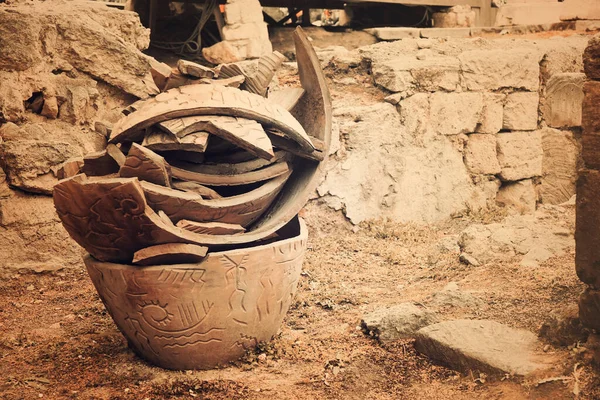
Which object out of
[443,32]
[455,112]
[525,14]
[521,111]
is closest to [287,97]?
[455,112]

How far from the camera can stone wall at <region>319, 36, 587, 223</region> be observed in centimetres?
459

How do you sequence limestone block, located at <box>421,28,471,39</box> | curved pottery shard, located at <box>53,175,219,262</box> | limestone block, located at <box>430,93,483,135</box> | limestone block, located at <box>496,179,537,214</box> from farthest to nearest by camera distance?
limestone block, located at <box>421,28,471,39</box> → limestone block, located at <box>496,179,537,214</box> → limestone block, located at <box>430,93,483,135</box> → curved pottery shard, located at <box>53,175,219,262</box>

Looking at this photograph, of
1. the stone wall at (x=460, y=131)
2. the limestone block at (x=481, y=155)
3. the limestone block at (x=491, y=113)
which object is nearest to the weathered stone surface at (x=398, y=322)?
the stone wall at (x=460, y=131)

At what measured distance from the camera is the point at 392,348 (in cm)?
271

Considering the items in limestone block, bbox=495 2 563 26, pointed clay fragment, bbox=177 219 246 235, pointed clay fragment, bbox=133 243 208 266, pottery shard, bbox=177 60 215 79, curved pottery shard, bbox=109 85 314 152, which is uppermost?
limestone block, bbox=495 2 563 26

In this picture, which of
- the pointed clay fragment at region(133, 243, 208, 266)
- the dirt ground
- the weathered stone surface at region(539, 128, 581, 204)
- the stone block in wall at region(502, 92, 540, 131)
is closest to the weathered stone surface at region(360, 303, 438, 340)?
the dirt ground

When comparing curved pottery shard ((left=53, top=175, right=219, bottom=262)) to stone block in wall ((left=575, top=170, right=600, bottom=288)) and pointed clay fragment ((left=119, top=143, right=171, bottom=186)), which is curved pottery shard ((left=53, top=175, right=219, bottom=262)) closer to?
pointed clay fragment ((left=119, top=143, right=171, bottom=186))

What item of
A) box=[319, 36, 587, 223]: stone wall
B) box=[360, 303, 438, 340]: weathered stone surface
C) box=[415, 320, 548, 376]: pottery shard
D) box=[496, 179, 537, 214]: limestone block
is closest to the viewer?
box=[415, 320, 548, 376]: pottery shard

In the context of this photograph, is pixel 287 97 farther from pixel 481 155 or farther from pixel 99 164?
pixel 481 155

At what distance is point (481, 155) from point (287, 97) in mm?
2559

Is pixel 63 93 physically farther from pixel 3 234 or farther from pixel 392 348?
pixel 392 348

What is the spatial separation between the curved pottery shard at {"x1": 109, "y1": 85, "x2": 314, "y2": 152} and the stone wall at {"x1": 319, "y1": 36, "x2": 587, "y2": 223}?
177 cm

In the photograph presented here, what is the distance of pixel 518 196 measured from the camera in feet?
17.7

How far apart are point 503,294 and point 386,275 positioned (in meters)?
0.77
